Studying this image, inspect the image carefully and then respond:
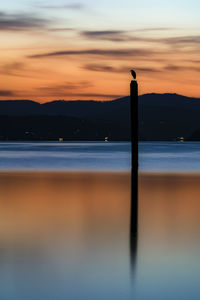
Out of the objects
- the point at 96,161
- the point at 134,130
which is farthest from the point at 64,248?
the point at 96,161

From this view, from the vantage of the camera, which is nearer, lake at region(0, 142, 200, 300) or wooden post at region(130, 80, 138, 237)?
lake at region(0, 142, 200, 300)

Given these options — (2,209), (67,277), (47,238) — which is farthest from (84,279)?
(2,209)

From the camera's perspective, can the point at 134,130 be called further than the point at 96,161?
No

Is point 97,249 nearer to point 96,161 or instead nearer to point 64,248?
point 64,248

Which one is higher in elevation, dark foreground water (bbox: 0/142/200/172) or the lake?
the lake

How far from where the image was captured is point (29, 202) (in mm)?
15148

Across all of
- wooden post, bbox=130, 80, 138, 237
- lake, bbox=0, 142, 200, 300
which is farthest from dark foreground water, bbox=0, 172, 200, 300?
wooden post, bbox=130, 80, 138, 237

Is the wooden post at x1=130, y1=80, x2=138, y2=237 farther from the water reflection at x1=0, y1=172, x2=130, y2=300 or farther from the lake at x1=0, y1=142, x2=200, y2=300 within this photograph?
the lake at x1=0, y1=142, x2=200, y2=300

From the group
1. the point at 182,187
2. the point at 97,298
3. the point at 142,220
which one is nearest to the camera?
the point at 97,298

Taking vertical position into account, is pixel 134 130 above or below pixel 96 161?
above

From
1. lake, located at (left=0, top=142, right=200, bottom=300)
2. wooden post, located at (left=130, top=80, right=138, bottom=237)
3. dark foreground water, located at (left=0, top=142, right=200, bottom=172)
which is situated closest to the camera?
lake, located at (left=0, top=142, right=200, bottom=300)

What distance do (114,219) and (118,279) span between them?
17.3 feet

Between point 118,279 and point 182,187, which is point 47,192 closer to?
point 182,187

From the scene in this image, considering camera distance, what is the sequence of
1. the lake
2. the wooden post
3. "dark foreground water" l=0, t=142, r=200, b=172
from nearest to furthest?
the lake, the wooden post, "dark foreground water" l=0, t=142, r=200, b=172
